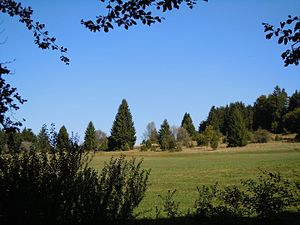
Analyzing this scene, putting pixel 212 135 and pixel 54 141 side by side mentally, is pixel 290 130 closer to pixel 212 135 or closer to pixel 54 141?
pixel 212 135

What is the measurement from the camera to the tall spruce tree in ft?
349

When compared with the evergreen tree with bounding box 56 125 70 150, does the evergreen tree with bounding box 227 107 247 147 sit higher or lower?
higher

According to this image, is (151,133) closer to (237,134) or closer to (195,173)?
(237,134)

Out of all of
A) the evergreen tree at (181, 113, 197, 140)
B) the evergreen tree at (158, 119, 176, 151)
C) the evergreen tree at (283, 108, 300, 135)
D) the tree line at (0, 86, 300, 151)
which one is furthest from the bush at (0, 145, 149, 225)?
the evergreen tree at (181, 113, 197, 140)

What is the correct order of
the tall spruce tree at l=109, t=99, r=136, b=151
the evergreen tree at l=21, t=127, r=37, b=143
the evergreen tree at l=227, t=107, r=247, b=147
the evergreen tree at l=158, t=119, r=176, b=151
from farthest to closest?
the tall spruce tree at l=109, t=99, r=136, b=151, the evergreen tree at l=227, t=107, r=247, b=147, the evergreen tree at l=158, t=119, r=176, b=151, the evergreen tree at l=21, t=127, r=37, b=143

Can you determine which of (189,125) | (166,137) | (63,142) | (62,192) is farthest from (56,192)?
(189,125)

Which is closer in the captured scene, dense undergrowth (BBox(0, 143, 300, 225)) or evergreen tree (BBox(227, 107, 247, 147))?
dense undergrowth (BBox(0, 143, 300, 225))

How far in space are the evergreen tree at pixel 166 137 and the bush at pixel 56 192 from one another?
97.7 m

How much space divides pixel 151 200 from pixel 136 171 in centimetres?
1182

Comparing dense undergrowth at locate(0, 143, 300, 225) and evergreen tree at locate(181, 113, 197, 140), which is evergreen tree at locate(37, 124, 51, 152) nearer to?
dense undergrowth at locate(0, 143, 300, 225)

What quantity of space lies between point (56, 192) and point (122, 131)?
100455mm

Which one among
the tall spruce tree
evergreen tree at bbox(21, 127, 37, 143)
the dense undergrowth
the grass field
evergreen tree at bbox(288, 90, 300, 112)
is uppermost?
evergreen tree at bbox(288, 90, 300, 112)

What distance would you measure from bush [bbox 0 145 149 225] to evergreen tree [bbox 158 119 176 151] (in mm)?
97675

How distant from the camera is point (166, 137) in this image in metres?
111
